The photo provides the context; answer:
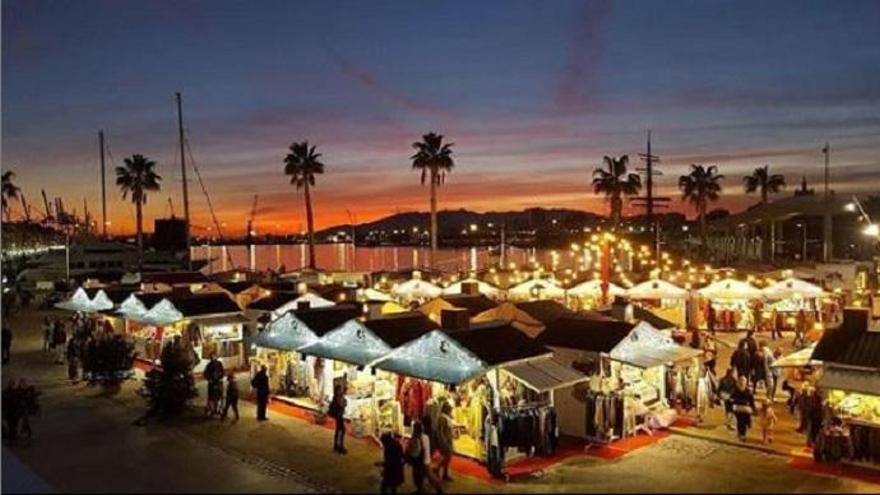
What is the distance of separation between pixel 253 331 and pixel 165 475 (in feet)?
38.6

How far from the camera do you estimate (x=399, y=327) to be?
18.4m

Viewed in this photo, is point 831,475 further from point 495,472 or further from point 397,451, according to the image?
point 397,451

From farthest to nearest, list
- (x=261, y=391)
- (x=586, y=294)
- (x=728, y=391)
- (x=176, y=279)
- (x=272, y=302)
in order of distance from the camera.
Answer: (x=176, y=279) < (x=586, y=294) < (x=272, y=302) < (x=261, y=391) < (x=728, y=391)

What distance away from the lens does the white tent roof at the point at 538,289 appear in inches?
1300

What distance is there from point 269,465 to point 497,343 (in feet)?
16.0

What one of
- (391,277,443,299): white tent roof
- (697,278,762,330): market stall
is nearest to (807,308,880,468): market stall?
(697,278,762,330): market stall

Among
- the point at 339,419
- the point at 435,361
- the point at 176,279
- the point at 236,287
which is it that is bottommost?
the point at 339,419

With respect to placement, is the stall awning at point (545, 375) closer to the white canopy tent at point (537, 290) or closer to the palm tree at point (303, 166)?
the white canopy tent at point (537, 290)

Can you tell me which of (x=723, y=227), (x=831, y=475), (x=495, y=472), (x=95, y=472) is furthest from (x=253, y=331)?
(x=723, y=227)

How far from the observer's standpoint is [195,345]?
24469mm

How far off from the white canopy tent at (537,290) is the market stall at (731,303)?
223 inches

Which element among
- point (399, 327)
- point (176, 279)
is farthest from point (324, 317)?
point (176, 279)

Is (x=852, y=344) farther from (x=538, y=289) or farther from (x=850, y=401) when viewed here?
(x=538, y=289)

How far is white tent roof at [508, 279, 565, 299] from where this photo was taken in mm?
33031
